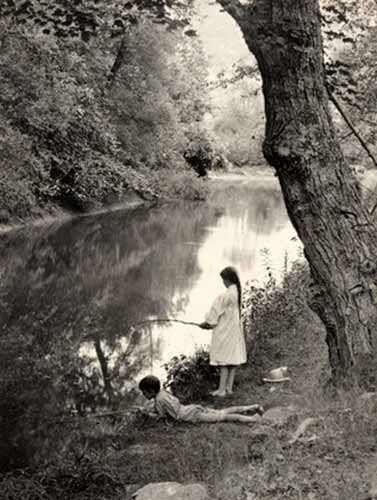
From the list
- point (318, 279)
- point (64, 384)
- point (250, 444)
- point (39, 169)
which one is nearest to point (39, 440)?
point (64, 384)

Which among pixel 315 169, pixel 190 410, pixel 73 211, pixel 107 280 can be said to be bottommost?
pixel 73 211

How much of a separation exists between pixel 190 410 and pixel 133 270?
44.9 feet

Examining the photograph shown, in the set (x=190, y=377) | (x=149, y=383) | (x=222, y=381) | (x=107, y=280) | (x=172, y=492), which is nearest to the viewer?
(x=172, y=492)

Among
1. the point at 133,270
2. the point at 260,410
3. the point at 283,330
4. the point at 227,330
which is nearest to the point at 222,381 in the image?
the point at 227,330

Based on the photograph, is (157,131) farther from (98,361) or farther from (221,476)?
(221,476)

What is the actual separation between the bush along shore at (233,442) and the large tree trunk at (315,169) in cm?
75

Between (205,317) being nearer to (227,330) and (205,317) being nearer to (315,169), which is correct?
(227,330)

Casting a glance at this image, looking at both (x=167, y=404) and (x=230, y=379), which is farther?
(x=230, y=379)

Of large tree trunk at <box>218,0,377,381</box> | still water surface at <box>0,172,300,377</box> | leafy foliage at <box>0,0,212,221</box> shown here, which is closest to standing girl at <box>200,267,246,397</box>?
still water surface at <box>0,172,300,377</box>

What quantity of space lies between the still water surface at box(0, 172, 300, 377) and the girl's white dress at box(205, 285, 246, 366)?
2.07m

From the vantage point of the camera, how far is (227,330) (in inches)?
377

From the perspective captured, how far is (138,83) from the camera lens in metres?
36.6

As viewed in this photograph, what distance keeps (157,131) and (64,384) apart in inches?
1151

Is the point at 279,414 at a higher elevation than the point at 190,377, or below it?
higher
